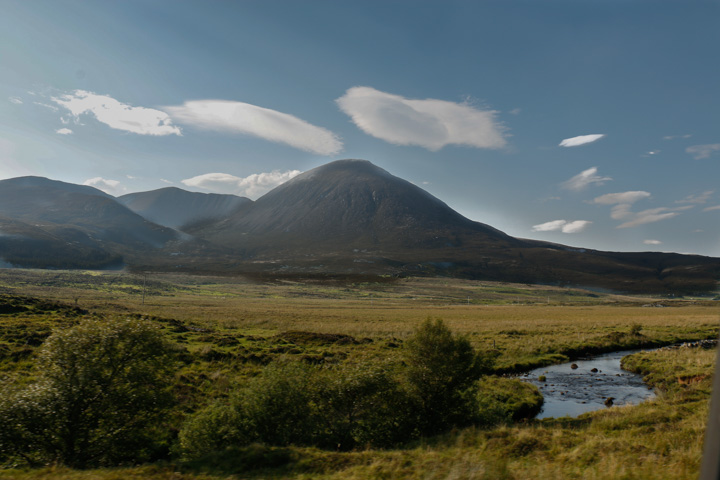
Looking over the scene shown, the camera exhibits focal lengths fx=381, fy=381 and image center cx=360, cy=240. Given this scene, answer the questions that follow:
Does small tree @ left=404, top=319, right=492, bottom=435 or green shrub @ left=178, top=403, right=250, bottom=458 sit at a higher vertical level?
small tree @ left=404, top=319, right=492, bottom=435

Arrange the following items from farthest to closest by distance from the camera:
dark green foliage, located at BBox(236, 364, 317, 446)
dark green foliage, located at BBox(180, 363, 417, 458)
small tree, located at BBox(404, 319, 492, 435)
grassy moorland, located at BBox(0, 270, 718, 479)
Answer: small tree, located at BBox(404, 319, 492, 435) → dark green foliage, located at BBox(236, 364, 317, 446) → dark green foliage, located at BBox(180, 363, 417, 458) → grassy moorland, located at BBox(0, 270, 718, 479)

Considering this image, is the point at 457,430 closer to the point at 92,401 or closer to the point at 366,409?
the point at 366,409

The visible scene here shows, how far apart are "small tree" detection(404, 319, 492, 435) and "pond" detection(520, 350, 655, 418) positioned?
23.1 feet

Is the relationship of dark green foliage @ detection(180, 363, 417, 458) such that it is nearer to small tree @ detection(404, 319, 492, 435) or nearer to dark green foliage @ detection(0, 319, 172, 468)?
small tree @ detection(404, 319, 492, 435)

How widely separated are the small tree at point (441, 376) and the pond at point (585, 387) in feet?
23.1

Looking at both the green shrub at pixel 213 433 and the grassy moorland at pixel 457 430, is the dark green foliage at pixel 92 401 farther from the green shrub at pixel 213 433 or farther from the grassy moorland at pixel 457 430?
the grassy moorland at pixel 457 430

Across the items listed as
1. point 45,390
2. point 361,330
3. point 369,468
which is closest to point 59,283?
point 361,330

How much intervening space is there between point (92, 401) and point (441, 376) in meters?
17.5

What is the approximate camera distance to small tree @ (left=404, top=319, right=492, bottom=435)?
70.9 feet

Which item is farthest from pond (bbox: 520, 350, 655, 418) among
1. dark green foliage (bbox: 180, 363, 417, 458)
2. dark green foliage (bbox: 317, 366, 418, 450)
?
dark green foliage (bbox: 180, 363, 417, 458)

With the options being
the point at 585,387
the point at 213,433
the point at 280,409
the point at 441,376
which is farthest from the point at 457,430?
the point at 585,387

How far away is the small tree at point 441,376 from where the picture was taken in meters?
21.6

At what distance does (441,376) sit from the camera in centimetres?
2205

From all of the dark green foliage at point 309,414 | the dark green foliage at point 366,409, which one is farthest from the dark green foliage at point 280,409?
the dark green foliage at point 366,409
